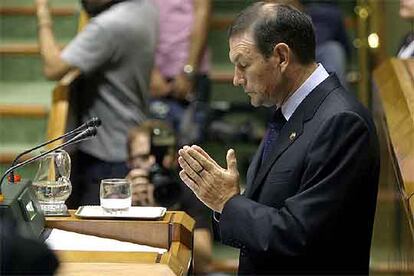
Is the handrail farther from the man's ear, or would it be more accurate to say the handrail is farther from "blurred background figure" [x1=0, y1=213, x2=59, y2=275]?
"blurred background figure" [x1=0, y1=213, x2=59, y2=275]

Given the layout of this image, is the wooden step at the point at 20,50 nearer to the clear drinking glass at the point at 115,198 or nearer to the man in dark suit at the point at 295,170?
the clear drinking glass at the point at 115,198

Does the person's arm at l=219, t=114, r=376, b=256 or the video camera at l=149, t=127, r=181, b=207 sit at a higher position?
the person's arm at l=219, t=114, r=376, b=256

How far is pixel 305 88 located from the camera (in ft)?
8.02

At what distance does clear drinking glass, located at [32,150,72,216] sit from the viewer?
2.57 metres

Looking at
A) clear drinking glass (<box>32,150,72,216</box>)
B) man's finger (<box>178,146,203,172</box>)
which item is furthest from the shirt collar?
clear drinking glass (<box>32,150,72,216</box>)

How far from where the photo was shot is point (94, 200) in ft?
12.1

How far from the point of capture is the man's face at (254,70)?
94.7 inches

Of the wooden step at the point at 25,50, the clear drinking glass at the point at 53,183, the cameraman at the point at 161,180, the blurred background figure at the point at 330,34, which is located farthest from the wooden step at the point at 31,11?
the clear drinking glass at the point at 53,183

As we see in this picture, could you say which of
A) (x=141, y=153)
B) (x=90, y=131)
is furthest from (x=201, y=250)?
(x=90, y=131)

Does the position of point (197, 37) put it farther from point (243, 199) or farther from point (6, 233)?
point (6, 233)

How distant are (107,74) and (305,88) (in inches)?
66.7

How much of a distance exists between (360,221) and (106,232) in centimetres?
62

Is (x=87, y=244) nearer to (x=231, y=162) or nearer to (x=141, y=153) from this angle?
(x=231, y=162)

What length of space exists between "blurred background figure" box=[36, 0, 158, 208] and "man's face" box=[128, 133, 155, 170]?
0.92 ft
